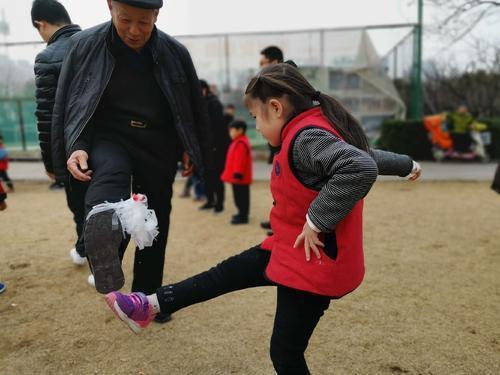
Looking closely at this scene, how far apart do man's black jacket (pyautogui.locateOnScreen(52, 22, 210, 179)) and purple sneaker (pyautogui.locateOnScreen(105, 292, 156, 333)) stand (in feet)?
2.63

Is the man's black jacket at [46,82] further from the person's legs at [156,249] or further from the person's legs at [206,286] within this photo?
the person's legs at [206,286]

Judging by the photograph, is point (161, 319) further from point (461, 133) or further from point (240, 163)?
point (461, 133)

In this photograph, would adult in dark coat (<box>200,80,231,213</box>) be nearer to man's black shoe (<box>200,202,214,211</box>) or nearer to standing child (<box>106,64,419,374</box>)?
man's black shoe (<box>200,202,214,211</box>)

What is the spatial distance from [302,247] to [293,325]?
30 centimetres

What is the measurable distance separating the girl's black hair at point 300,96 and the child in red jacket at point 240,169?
12.8ft

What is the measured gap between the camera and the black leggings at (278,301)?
1.84 metres

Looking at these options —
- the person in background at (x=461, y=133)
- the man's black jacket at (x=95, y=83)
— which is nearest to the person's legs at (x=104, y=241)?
the man's black jacket at (x=95, y=83)

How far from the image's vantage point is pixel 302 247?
1.80 m

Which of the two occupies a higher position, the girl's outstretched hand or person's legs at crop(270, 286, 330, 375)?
the girl's outstretched hand

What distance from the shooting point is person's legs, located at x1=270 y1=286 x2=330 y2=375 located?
183 cm

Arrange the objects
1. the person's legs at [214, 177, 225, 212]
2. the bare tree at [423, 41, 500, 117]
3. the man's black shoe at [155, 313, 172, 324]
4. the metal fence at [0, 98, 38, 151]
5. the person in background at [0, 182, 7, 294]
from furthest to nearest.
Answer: the bare tree at [423, 41, 500, 117] < the metal fence at [0, 98, 38, 151] < the person's legs at [214, 177, 225, 212] < the person in background at [0, 182, 7, 294] < the man's black shoe at [155, 313, 172, 324]

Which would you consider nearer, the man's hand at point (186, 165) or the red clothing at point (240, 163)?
the man's hand at point (186, 165)

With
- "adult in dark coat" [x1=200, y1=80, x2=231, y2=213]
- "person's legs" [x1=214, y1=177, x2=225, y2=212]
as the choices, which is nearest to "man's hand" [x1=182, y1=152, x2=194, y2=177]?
"adult in dark coat" [x1=200, y1=80, x2=231, y2=213]

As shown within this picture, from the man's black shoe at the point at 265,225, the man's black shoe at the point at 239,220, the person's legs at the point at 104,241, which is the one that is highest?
the person's legs at the point at 104,241
